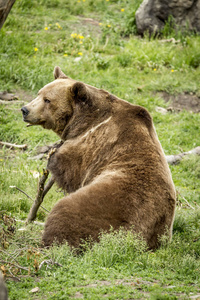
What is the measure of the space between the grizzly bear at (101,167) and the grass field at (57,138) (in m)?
0.25

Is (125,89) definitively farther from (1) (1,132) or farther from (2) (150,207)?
(2) (150,207)

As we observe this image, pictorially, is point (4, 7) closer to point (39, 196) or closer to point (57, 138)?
point (39, 196)

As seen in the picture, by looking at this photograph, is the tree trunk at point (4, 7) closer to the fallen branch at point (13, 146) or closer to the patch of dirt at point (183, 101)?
the fallen branch at point (13, 146)

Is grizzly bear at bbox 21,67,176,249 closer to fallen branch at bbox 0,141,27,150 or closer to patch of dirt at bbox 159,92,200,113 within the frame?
fallen branch at bbox 0,141,27,150

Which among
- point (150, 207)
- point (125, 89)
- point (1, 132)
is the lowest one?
point (1, 132)

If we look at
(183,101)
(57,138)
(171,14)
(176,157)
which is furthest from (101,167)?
(171,14)

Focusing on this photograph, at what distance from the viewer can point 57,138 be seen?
9266 millimetres

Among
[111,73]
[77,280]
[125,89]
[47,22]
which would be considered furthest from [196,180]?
[47,22]

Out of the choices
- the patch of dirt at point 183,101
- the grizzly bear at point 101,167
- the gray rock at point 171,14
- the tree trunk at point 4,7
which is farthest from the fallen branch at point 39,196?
the gray rock at point 171,14

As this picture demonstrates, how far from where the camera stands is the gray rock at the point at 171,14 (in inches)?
523

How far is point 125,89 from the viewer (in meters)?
10.9

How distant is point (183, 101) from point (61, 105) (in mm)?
6087

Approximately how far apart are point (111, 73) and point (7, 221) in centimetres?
725

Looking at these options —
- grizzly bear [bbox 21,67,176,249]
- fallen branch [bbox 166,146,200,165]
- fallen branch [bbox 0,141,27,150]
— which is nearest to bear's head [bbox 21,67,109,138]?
grizzly bear [bbox 21,67,176,249]
